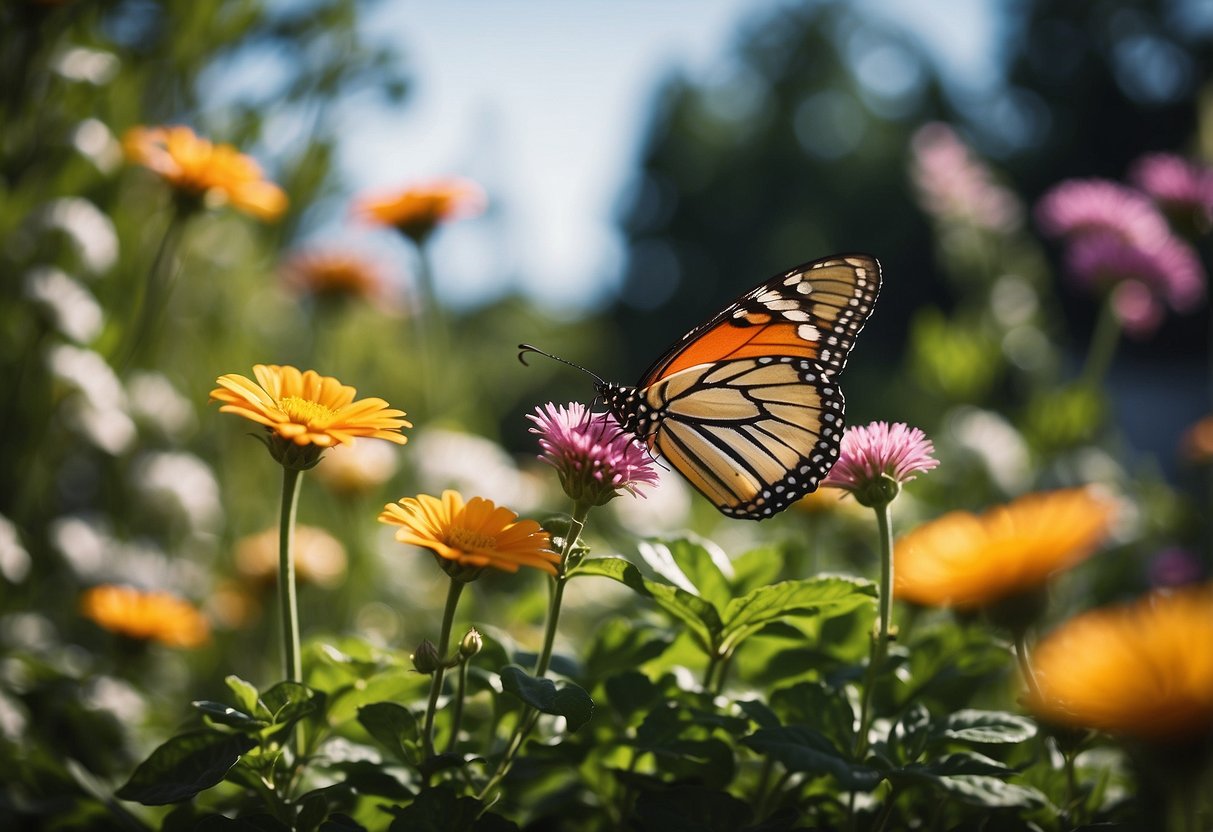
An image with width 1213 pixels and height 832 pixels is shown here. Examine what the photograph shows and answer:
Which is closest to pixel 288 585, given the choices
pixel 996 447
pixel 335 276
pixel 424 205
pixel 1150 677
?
pixel 1150 677

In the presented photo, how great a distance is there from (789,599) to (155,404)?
1.89m

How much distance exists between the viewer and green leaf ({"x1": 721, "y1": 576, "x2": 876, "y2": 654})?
890 millimetres

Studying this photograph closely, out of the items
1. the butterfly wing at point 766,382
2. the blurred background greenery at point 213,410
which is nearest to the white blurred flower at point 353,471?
the blurred background greenery at point 213,410

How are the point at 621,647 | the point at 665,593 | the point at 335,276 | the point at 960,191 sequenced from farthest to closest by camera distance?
the point at 960,191
the point at 335,276
the point at 621,647
the point at 665,593

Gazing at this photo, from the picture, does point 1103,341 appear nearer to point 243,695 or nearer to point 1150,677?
point 1150,677

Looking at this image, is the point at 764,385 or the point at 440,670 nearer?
the point at 440,670

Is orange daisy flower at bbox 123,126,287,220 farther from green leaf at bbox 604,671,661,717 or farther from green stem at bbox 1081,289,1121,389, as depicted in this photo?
green stem at bbox 1081,289,1121,389

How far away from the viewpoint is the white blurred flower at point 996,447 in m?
2.21

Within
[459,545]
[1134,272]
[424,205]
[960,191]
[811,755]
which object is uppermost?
[960,191]

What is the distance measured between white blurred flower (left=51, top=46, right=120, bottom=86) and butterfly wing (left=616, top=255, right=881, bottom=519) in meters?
1.45

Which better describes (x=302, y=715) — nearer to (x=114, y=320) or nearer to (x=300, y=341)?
(x=114, y=320)

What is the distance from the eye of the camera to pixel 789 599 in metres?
0.90

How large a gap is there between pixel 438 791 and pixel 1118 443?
301 centimetres

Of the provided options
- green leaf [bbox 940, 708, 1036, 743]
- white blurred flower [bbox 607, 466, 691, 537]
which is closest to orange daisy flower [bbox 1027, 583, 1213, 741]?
green leaf [bbox 940, 708, 1036, 743]
